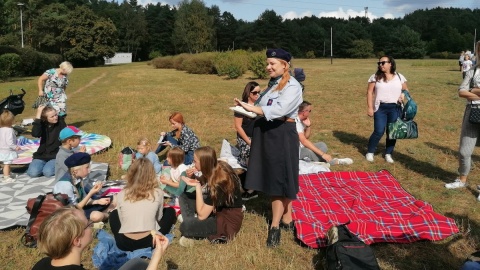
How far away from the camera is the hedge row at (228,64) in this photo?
28.6 meters

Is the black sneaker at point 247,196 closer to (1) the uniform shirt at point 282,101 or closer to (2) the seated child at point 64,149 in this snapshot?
(1) the uniform shirt at point 282,101

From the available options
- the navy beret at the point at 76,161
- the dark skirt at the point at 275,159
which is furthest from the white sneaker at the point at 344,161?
the navy beret at the point at 76,161

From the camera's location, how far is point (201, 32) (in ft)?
227

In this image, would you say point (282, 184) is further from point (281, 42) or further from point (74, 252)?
point (281, 42)

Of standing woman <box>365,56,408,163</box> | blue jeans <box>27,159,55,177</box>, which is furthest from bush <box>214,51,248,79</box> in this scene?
blue jeans <box>27,159,55,177</box>

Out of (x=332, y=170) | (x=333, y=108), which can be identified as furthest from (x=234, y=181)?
(x=333, y=108)

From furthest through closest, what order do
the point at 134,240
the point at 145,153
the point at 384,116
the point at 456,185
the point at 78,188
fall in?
1. the point at 384,116
2. the point at 145,153
3. the point at 456,185
4. the point at 78,188
5. the point at 134,240

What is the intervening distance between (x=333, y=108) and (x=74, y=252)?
12.8 m

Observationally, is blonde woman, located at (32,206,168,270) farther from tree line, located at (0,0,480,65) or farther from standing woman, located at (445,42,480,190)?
tree line, located at (0,0,480,65)

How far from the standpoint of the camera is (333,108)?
14.5m

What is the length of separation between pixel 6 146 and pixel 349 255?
5911 mm

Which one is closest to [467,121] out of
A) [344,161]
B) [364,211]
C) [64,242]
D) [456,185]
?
[456,185]

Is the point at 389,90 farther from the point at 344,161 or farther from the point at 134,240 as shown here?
the point at 134,240

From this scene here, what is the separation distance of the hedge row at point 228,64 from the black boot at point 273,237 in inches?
956
